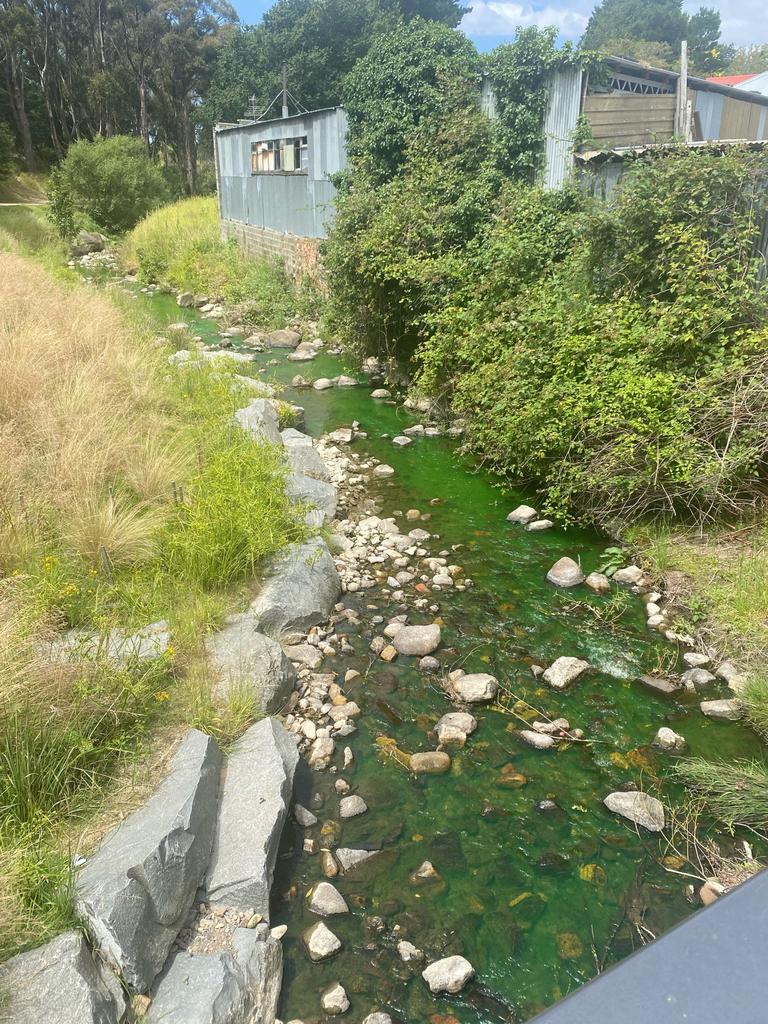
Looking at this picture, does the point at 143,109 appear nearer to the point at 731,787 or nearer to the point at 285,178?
the point at 285,178

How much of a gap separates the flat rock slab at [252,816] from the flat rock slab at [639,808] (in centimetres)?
168

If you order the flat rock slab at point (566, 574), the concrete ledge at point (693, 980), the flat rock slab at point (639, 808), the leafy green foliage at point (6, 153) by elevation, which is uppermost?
the leafy green foliage at point (6, 153)

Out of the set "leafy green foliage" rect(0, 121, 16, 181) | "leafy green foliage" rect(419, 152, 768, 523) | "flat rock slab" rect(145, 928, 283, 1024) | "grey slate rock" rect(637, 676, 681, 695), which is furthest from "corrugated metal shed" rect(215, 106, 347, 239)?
"leafy green foliage" rect(0, 121, 16, 181)

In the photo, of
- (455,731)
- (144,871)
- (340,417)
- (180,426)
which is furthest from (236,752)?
(340,417)

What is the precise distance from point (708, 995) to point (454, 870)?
Result: 9.54 ft

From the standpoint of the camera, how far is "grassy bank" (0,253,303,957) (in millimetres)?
2975

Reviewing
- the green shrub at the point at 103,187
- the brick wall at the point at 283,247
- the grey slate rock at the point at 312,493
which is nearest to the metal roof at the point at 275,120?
the brick wall at the point at 283,247

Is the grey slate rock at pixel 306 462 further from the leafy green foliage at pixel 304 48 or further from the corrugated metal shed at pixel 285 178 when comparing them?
the leafy green foliage at pixel 304 48

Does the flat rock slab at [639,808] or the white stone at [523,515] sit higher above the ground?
the white stone at [523,515]

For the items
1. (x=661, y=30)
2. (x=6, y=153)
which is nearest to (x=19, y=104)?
(x=6, y=153)

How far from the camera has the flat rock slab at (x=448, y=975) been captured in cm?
286

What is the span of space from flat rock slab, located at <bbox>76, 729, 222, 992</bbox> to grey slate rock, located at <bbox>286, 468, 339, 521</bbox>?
128 inches

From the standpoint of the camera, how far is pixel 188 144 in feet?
119

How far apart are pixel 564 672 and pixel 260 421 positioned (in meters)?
4.16
